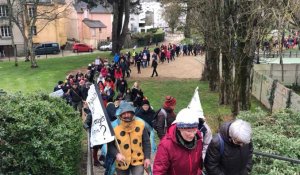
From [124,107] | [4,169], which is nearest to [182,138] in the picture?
[124,107]

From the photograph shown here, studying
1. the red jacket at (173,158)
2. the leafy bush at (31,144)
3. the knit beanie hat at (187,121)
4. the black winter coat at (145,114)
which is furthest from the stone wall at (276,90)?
the knit beanie hat at (187,121)

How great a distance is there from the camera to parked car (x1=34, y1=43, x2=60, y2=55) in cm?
5191

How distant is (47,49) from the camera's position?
174ft

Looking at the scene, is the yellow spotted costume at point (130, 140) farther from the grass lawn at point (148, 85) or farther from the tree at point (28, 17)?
the tree at point (28, 17)

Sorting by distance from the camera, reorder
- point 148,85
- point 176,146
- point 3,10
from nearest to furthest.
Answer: point 176,146, point 148,85, point 3,10

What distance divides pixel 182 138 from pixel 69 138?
10.7 feet

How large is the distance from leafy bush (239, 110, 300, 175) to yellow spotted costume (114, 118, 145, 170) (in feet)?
6.30

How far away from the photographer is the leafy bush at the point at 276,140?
19.8 ft

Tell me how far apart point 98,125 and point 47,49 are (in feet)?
161

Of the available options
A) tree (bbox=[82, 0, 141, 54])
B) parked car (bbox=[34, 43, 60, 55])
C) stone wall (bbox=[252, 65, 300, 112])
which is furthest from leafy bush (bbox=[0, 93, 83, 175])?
parked car (bbox=[34, 43, 60, 55])

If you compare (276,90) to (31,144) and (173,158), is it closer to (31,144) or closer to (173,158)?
(31,144)

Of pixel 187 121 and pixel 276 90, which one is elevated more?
pixel 187 121

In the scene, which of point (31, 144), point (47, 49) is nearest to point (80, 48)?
point (47, 49)

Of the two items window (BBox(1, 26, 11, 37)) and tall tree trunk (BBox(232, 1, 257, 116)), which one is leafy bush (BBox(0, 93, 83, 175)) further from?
window (BBox(1, 26, 11, 37))
